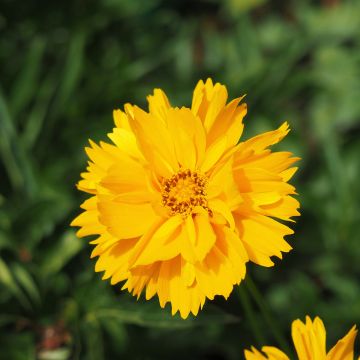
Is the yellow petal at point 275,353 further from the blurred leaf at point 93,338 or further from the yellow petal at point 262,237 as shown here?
the blurred leaf at point 93,338

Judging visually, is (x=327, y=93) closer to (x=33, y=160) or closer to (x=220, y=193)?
(x=33, y=160)

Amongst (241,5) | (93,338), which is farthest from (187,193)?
(241,5)

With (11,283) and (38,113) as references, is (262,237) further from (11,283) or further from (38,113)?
(38,113)

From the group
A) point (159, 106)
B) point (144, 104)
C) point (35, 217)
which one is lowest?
point (35, 217)

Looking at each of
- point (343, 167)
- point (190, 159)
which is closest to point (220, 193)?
point (190, 159)

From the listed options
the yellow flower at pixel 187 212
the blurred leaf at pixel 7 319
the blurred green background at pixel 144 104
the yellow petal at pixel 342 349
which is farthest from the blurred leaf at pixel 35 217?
the yellow petal at pixel 342 349

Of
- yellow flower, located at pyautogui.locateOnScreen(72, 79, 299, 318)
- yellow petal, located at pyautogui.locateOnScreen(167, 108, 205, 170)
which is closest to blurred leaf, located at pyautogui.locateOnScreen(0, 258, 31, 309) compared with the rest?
yellow flower, located at pyautogui.locateOnScreen(72, 79, 299, 318)

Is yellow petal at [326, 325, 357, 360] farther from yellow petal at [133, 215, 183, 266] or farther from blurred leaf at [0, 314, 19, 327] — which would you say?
blurred leaf at [0, 314, 19, 327]
